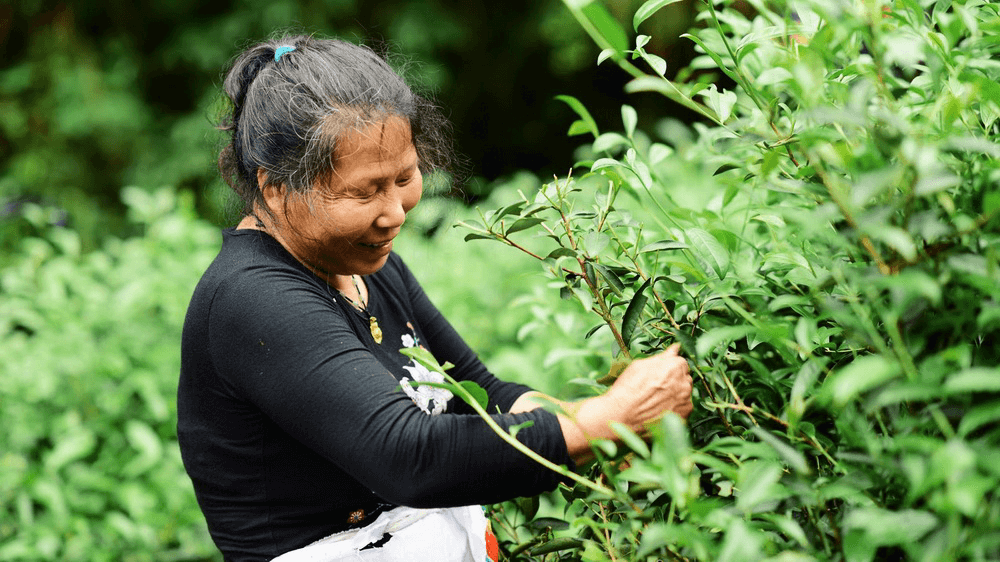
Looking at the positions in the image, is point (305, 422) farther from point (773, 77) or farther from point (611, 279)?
point (773, 77)

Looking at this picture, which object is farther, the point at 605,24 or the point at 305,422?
the point at 305,422

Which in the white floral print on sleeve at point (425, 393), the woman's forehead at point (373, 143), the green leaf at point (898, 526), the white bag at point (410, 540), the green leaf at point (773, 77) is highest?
the woman's forehead at point (373, 143)

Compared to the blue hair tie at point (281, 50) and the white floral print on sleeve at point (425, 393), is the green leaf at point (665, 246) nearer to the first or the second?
the white floral print on sleeve at point (425, 393)

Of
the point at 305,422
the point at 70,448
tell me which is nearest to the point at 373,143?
the point at 305,422

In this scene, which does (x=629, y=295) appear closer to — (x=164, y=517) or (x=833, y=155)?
(x=833, y=155)

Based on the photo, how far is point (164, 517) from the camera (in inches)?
106

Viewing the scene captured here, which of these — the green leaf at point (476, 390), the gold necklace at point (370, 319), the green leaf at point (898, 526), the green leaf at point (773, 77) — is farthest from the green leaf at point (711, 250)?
the gold necklace at point (370, 319)

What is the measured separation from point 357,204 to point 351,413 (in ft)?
1.13

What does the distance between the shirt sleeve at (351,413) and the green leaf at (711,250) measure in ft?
0.99

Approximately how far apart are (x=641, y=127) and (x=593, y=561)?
5.42 metres

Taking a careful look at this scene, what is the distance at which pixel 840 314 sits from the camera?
0.77 metres

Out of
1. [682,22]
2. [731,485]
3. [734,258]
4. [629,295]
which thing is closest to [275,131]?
[629,295]

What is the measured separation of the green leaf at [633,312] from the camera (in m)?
1.16

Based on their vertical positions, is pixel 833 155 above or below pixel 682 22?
above
